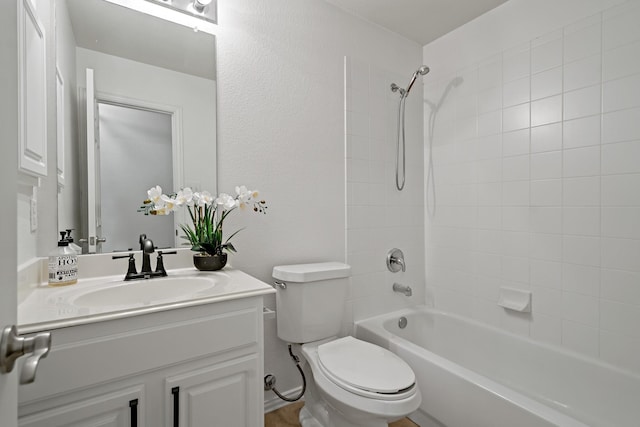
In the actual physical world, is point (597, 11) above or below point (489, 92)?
above

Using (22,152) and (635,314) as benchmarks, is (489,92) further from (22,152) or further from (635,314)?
(22,152)

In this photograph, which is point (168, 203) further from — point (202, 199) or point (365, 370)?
point (365, 370)

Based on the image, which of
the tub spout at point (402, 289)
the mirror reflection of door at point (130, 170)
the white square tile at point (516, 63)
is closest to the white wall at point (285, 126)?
the mirror reflection of door at point (130, 170)

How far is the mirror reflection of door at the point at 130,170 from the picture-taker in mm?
1354

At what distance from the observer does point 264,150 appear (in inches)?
68.3

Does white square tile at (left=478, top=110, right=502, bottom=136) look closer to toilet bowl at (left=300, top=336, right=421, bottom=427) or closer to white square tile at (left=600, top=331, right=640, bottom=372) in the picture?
white square tile at (left=600, top=331, right=640, bottom=372)

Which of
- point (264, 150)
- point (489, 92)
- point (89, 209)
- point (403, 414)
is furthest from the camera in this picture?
point (489, 92)

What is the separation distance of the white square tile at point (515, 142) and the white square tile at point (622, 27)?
1.69 feet

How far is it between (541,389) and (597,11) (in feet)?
6.42

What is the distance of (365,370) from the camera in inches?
53.0

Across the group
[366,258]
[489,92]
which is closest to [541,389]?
[366,258]

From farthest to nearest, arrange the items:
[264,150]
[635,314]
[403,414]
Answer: [264,150]
[635,314]
[403,414]

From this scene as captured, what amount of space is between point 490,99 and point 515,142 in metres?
0.34

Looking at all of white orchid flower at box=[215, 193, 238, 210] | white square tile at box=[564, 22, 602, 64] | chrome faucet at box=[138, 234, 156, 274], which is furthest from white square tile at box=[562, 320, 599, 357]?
chrome faucet at box=[138, 234, 156, 274]
